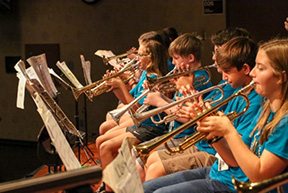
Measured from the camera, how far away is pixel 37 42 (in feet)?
19.0

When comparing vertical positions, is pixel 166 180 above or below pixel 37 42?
below

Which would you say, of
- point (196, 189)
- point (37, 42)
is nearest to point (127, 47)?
point (37, 42)

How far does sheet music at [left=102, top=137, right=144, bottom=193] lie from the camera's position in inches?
44.0

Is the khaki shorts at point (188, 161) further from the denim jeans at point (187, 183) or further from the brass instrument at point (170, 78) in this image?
the brass instrument at point (170, 78)

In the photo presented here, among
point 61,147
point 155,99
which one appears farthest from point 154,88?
point 61,147

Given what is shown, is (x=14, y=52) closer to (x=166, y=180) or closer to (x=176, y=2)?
(x=176, y=2)

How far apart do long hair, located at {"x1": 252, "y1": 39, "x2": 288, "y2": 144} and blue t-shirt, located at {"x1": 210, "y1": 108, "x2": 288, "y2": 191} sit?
3 cm

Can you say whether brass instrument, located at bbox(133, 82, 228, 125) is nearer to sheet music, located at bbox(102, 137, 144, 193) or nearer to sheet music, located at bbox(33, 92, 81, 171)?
sheet music, located at bbox(33, 92, 81, 171)

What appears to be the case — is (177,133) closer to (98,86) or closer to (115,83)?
(115,83)

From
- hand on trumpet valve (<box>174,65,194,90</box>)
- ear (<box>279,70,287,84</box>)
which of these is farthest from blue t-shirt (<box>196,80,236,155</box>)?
ear (<box>279,70,287,84</box>)

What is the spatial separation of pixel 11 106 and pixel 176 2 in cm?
272

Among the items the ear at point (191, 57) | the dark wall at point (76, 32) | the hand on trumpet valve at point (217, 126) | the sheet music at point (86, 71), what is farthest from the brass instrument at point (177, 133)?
the dark wall at point (76, 32)

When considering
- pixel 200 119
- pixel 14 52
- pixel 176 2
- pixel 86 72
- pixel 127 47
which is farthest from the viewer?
pixel 14 52

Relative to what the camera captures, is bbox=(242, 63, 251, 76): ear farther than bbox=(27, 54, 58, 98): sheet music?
No
